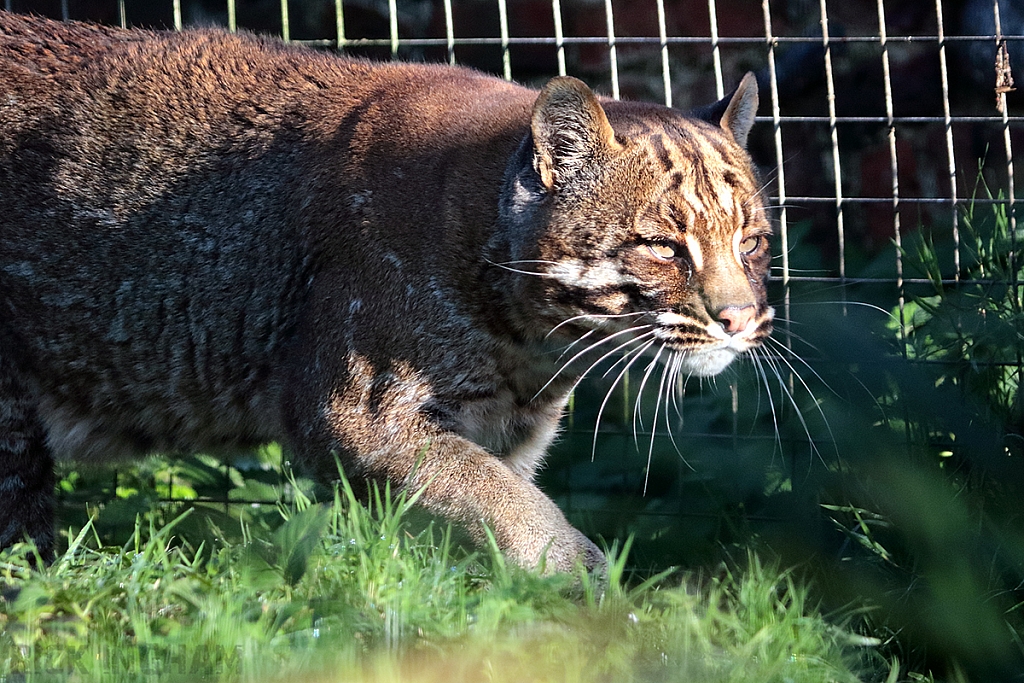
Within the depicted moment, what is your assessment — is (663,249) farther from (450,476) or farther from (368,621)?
(368,621)

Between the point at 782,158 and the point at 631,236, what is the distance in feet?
8.50

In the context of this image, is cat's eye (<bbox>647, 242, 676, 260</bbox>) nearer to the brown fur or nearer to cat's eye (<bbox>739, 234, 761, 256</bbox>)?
the brown fur

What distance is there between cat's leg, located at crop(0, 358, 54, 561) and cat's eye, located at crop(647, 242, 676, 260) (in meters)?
2.33

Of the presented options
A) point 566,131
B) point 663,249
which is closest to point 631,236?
point 663,249

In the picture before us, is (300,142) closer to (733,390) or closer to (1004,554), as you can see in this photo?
(733,390)

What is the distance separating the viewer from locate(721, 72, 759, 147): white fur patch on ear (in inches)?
169

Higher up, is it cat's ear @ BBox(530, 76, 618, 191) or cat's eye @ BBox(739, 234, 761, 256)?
cat's ear @ BBox(530, 76, 618, 191)

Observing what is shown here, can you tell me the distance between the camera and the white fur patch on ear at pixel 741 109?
430cm

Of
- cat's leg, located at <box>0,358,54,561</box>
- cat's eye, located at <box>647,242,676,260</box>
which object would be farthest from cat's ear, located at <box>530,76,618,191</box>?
cat's leg, located at <box>0,358,54,561</box>

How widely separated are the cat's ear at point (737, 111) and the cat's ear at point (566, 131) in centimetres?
60

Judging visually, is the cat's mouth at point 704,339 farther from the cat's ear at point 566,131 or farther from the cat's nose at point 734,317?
the cat's ear at point 566,131

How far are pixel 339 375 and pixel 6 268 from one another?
55.2 inches

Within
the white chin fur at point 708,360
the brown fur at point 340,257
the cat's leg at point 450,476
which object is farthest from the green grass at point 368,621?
the white chin fur at point 708,360

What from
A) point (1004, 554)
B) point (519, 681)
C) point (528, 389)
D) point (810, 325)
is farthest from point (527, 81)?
point (519, 681)
